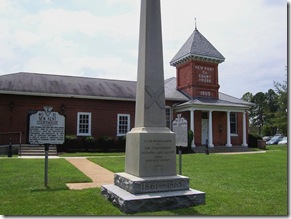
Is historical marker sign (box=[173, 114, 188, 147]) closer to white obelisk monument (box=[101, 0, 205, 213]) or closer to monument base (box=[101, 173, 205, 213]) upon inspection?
white obelisk monument (box=[101, 0, 205, 213])

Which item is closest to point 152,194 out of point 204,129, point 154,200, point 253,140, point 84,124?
point 154,200

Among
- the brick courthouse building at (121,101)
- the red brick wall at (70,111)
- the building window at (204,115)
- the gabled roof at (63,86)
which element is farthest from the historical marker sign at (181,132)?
the building window at (204,115)

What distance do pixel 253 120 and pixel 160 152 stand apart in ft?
255

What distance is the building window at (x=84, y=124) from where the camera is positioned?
75.7ft

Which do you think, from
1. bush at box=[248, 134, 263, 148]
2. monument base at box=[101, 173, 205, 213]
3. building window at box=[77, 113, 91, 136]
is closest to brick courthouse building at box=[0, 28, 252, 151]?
building window at box=[77, 113, 91, 136]

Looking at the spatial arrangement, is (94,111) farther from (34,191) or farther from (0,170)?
(34,191)

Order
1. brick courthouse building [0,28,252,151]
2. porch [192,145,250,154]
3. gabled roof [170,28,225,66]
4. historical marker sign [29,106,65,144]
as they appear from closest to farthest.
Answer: historical marker sign [29,106,65,144], brick courthouse building [0,28,252,151], porch [192,145,250,154], gabled roof [170,28,225,66]

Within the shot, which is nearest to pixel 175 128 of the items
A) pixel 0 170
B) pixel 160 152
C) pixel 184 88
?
pixel 160 152

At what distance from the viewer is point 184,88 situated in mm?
27641

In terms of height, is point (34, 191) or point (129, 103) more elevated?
point (129, 103)

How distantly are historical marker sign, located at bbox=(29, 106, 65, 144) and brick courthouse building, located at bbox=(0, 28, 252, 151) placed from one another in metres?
13.6

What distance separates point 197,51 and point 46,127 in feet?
66.6

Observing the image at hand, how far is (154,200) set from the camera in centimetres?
575

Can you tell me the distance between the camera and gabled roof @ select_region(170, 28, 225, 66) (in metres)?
26.6
